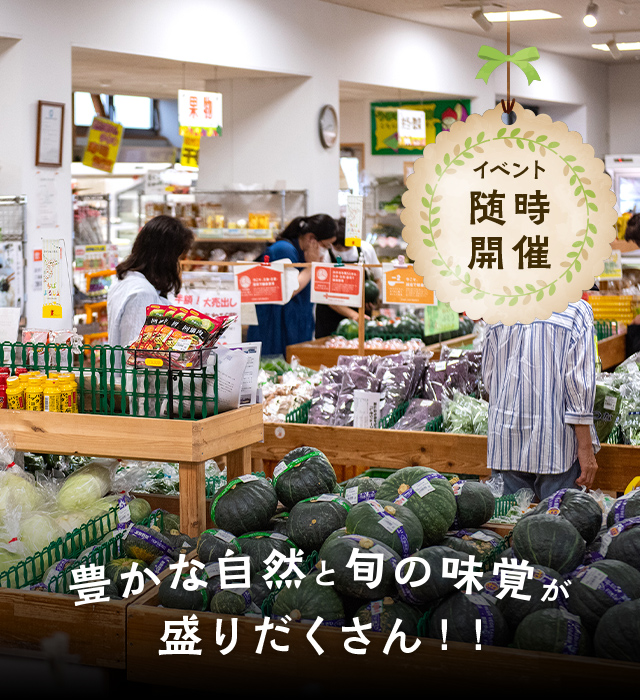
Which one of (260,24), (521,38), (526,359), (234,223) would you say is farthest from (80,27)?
(521,38)

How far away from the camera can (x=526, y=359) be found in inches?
136

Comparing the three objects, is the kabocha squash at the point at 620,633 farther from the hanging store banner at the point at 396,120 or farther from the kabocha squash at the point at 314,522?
the hanging store banner at the point at 396,120

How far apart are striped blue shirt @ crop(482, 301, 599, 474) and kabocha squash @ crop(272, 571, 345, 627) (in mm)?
1675

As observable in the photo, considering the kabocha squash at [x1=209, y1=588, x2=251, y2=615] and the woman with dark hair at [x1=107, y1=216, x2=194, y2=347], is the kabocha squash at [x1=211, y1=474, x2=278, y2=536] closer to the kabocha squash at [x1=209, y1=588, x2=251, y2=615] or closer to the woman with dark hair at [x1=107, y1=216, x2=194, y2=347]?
the kabocha squash at [x1=209, y1=588, x2=251, y2=615]

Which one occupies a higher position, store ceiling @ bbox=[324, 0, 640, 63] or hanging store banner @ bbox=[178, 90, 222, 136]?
store ceiling @ bbox=[324, 0, 640, 63]

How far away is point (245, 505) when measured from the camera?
2344 mm

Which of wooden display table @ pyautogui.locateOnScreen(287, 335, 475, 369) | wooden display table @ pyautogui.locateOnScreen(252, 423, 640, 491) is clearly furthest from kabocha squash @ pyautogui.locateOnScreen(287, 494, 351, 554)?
wooden display table @ pyautogui.locateOnScreen(287, 335, 475, 369)

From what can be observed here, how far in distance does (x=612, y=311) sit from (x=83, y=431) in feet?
18.5

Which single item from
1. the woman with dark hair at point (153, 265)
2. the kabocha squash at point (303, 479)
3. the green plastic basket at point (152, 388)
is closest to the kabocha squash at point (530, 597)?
the kabocha squash at point (303, 479)

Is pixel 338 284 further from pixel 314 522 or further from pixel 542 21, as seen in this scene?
pixel 542 21

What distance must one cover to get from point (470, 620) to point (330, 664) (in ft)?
0.98

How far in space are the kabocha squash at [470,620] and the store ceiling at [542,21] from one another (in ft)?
22.0

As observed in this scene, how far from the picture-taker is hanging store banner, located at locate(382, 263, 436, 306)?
518 cm

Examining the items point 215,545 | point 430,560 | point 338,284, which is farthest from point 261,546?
point 338,284
